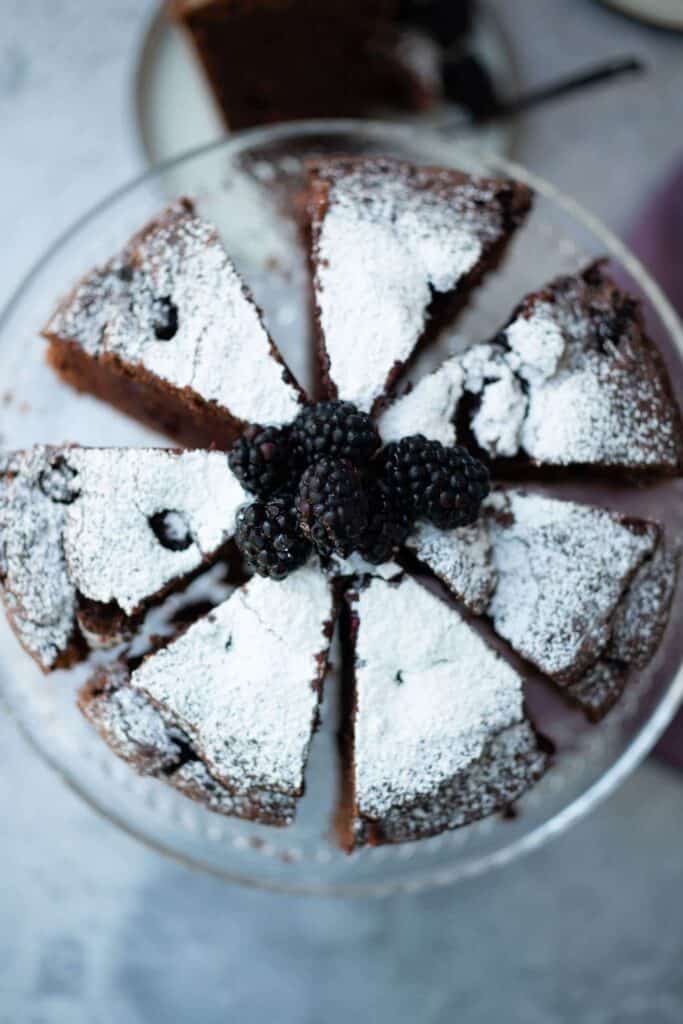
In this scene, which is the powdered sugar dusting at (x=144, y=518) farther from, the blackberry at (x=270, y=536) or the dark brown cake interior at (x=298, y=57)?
the dark brown cake interior at (x=298, y=57)

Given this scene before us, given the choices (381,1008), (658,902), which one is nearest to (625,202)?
(658,902)

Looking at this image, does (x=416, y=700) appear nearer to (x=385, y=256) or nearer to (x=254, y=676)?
(x=254, y=676)

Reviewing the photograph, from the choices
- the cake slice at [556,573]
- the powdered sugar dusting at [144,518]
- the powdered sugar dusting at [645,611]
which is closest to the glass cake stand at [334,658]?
the powdered sugar dusting at [645,611]

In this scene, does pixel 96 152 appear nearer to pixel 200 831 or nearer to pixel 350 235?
pixel 350 235

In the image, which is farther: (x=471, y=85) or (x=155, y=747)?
(x=471, y=85)

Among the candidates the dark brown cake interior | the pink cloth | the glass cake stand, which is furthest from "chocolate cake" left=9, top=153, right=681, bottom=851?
the dark brown cake interior

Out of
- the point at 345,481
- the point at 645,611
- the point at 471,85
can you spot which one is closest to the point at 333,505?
the point at 345,481
